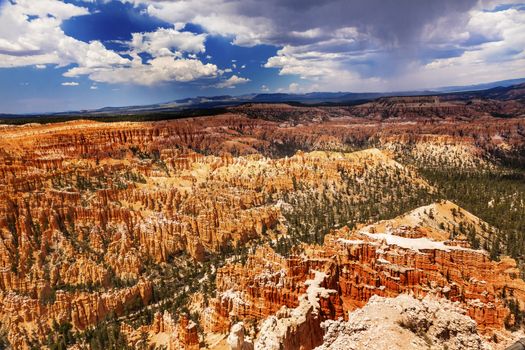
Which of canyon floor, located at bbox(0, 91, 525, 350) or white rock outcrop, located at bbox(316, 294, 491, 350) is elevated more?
white rock outcrop, located at bbox(316, 294, 491, 350)

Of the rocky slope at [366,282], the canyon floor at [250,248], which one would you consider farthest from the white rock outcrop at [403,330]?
the rocky slope at [366,282]

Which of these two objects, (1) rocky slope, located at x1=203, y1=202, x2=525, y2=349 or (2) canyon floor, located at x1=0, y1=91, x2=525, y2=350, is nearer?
(2) canyon floor, located at x1=0, y1=91, x2=525, y2=350

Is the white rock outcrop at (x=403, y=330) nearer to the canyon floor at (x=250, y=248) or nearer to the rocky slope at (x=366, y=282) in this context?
the canyon floor at (x=250, y=248)

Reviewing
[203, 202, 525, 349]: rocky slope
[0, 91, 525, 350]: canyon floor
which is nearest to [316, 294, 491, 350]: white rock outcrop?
[0, 91, 525, 350]: canyon floor

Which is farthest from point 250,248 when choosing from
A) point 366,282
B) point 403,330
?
point 403,330

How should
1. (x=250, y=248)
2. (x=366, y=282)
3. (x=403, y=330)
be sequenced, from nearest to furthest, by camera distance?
(x=403, y=330) → (x=366, y=282) → (x=250, y=248)

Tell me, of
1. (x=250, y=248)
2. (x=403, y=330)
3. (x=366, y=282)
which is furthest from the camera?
(x=250, y=248)

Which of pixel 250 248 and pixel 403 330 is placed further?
pixel 250 248

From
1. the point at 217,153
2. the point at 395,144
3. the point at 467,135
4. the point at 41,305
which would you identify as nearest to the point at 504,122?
the point at 467,135

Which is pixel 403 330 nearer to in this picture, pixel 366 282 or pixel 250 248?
pixel 366 282

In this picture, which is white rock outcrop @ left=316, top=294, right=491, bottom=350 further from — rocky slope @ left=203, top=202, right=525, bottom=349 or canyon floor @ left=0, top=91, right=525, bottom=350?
rocky slope @ left=203, top=202, right=525, bottom=349
